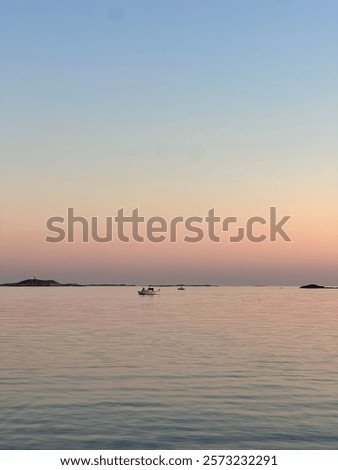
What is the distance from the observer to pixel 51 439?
953 inches

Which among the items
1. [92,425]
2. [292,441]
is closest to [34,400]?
[92,425]

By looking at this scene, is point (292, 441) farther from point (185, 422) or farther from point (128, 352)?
point (128, 352)

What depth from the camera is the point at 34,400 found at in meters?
31.3

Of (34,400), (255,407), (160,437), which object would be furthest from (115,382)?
(160,437)

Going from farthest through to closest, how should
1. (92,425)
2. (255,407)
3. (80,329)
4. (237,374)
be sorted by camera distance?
1. (80,329)
2. (237,374)
3. (255,407)
4. (92,425)

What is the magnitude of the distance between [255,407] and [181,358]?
58.1ft

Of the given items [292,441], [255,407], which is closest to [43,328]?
[255,407]

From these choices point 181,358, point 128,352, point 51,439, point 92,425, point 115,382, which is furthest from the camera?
point 128,352

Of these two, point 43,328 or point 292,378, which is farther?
point 43,328

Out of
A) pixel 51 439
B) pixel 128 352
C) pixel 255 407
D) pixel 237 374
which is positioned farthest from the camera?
pixel 128 352

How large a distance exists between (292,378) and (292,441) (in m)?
14.8

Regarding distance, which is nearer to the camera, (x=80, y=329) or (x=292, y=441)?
(x=292, y=441)

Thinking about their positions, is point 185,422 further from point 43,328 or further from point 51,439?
point 43,328
